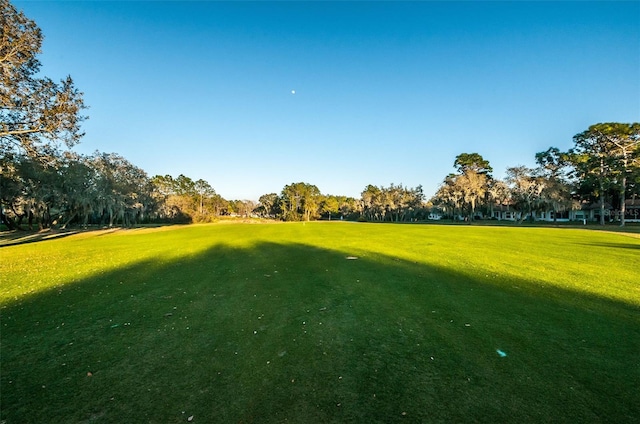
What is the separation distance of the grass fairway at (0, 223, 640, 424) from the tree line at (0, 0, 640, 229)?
440 inches

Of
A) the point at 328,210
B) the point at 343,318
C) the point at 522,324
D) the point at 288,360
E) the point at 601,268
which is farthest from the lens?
the point at 328,210

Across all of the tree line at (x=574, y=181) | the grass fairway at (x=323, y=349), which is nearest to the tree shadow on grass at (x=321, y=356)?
the grass fairway at (x=323, y=349)

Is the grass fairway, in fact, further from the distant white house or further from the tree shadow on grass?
the distant white house

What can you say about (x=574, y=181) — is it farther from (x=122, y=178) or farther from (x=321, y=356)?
(x=122, y=178)

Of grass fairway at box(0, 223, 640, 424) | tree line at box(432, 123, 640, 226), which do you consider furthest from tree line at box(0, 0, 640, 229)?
grass fairway at box(0, 223, 640, 424)

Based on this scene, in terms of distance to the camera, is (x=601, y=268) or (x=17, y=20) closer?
(x=601, y=268)

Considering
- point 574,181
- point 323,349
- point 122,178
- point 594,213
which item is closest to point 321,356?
point 323,349

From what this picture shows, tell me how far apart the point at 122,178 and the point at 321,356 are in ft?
186

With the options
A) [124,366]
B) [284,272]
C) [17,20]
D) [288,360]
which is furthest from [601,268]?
[17,20]

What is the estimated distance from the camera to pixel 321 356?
4191 millimetres

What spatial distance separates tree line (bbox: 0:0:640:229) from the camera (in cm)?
1534

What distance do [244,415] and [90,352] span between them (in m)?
2.96

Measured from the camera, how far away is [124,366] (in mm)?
3961

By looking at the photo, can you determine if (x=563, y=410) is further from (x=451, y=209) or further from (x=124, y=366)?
(x=451, y=209)
